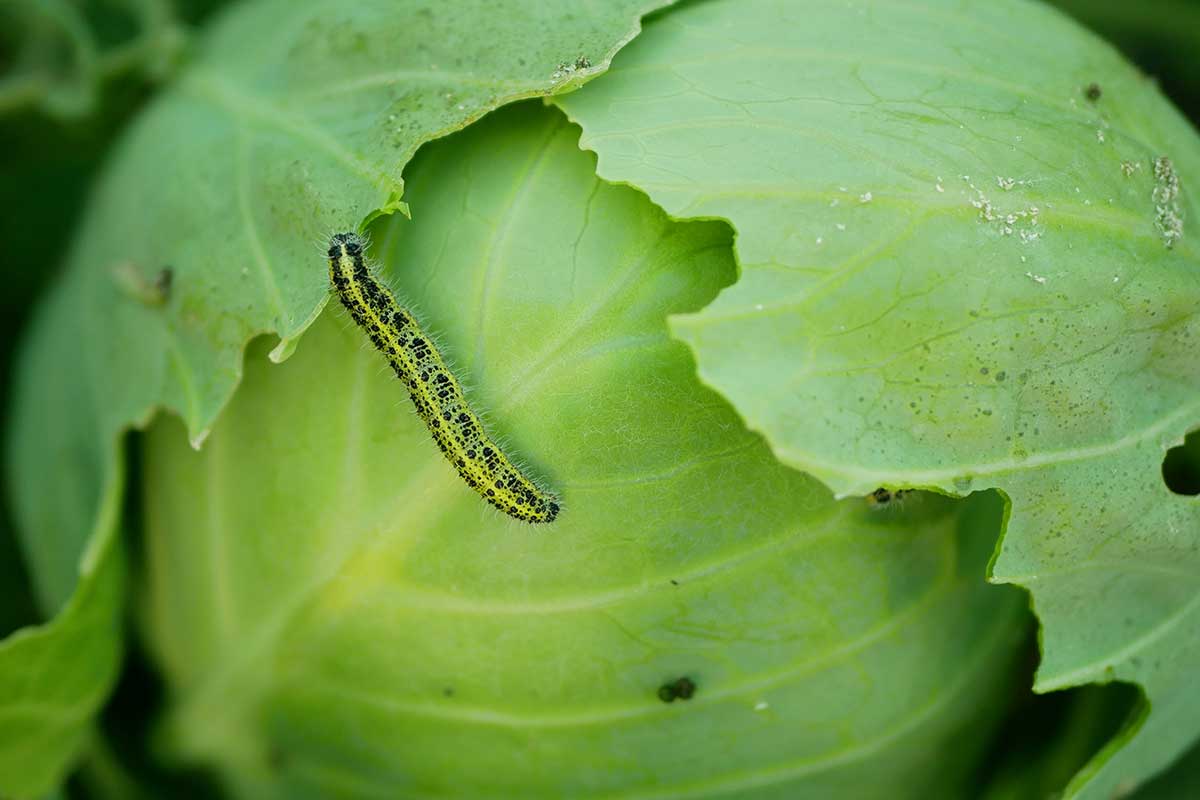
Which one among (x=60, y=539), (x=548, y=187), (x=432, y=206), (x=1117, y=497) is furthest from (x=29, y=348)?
(x=1117, y=497)

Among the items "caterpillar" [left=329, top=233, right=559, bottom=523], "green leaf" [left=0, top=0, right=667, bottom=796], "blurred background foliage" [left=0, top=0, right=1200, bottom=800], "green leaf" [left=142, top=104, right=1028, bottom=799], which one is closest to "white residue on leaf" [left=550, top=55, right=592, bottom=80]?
"green leaf" [left=0, top=0, right=667, bottom=796]

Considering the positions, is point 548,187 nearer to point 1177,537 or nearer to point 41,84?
point 1177,537

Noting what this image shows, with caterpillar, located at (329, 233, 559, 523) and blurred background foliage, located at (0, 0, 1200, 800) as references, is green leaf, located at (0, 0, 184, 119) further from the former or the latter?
caterpillar, located at (329, 233, 559, 523)

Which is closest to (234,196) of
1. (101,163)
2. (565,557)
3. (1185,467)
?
(565,557)

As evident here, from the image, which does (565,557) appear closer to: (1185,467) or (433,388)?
(433,388)

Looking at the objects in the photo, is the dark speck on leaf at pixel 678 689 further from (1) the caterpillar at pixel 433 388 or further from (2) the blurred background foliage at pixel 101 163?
(2) the blurred background foliage at pixel 101 163

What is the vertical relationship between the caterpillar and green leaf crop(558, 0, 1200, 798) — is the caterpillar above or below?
below
